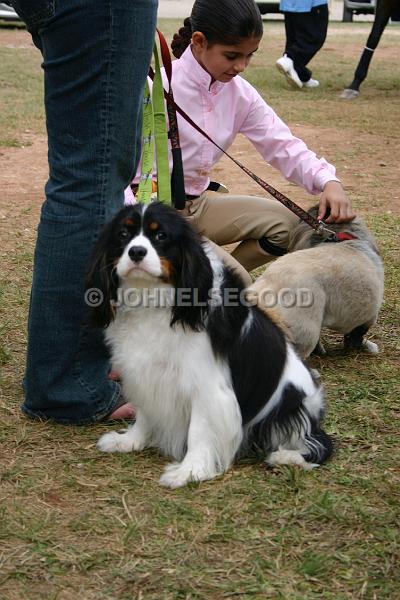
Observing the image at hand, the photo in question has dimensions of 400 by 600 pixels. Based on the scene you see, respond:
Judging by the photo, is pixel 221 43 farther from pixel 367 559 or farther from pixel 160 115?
pixel 367 559

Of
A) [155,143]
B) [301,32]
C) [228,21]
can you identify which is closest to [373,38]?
[301,32]

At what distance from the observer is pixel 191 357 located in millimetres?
2762

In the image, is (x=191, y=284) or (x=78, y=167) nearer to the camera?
(x=191, y=284)

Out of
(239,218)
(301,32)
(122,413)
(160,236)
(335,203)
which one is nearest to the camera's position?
(160,236)

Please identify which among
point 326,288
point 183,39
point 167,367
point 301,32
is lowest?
point 301,32

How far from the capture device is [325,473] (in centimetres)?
286

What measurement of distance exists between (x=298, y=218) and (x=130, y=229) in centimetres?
181

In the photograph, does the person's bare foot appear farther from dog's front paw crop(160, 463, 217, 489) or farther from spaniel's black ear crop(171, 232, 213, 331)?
spaniel's black ear crop(171, 232, 213, 331)

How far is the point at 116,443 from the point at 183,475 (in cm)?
33

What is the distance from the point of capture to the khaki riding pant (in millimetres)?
4328

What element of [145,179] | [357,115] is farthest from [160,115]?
[357,115]

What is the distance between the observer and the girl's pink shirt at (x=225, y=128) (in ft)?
13.2

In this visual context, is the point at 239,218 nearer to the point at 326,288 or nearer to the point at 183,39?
the point at 326,288

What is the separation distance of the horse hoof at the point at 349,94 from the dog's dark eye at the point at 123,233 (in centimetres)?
907
